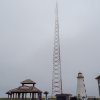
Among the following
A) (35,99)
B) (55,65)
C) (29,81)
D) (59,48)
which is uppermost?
(59,48)

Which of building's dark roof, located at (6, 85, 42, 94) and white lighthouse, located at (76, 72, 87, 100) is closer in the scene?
building's dark roof, located at (6, 85, 42, 94)

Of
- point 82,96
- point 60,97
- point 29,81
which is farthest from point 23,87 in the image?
point 82,96

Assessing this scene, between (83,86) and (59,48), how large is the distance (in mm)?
12254

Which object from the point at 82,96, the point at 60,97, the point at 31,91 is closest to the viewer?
the point at 60,97

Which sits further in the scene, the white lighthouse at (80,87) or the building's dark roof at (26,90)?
the white lighthouse at (80,87)

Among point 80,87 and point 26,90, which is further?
point 80,87

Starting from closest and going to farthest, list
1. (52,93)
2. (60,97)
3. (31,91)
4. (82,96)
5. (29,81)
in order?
(60,97) → (31,91) → (29,81) → (82,96) → (52,93)

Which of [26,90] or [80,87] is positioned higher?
[80,87]

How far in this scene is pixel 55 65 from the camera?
6306 cm

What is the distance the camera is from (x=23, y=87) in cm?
4209

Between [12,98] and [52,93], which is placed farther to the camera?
[52,93]

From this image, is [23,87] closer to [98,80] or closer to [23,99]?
[23,99]

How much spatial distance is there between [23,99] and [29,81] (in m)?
3.32

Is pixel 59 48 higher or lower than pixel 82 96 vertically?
higher
